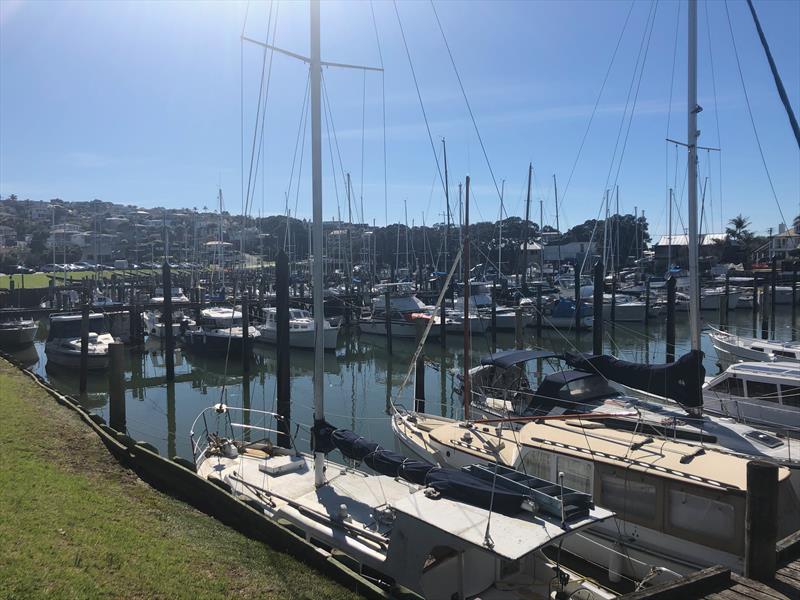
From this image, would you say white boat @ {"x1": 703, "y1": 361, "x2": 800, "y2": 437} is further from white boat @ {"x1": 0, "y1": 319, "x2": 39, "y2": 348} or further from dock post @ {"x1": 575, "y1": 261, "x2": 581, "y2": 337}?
white boat @ {"x1": 0, "y1": 319, "x2": 39, "y2": 348}

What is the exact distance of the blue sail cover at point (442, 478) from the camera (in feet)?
24.7

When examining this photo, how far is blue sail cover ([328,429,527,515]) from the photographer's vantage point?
24.7 ft

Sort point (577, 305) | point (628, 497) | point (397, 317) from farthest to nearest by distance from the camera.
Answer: point (397, 317), point (577, 305), point (628, 497)

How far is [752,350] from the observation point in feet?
87.4

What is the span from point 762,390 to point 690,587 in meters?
13.8

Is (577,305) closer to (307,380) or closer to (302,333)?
(302,333)

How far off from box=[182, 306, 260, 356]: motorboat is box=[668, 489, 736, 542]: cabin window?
92.8ft

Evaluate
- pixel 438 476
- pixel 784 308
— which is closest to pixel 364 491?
pixel 438 476

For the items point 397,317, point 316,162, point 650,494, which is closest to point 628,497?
point 650,494

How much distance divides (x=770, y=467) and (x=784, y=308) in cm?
6700

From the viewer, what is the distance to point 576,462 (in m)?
10.6

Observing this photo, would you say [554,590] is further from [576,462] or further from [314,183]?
[314,183]

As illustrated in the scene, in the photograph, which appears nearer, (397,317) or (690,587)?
(690,587)

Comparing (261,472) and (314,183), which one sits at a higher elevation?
(314,183)
